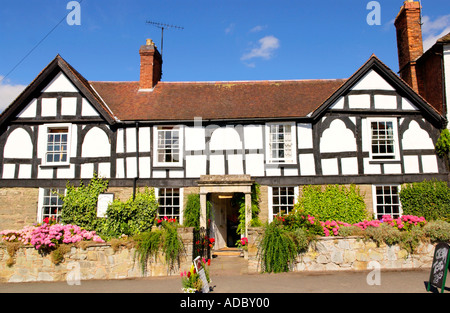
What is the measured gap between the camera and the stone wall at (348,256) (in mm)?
10391

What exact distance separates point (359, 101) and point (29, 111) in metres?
13.3

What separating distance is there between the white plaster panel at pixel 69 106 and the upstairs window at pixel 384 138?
1193 cm

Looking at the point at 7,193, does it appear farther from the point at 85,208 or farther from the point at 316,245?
the point at 316,245

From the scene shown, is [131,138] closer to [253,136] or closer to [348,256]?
[253,136]

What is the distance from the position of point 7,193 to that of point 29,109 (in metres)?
3.47

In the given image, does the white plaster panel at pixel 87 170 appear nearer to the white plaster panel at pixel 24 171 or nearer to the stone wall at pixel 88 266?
the white plaster panel at pixel 24 171

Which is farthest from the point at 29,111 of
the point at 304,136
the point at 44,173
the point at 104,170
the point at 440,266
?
the point at 440,266

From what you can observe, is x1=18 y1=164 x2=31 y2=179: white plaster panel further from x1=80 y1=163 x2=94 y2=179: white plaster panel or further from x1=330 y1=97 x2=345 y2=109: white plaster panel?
→ x1=330 y1=97 x2=345 y2=109: white plaster panel

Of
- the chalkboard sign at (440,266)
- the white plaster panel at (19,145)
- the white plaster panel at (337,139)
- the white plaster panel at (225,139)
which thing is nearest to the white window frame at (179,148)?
the white plaster panel at (225,139)

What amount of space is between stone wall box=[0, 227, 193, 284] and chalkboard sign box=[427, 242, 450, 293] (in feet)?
20.3

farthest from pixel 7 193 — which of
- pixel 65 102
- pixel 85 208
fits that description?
pixel 65 102

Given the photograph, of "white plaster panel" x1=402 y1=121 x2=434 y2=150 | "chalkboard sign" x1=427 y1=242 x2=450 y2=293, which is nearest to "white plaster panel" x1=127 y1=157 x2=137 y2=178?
"chalkboard sign" x1=427 y1=242 x2=450 y2=293

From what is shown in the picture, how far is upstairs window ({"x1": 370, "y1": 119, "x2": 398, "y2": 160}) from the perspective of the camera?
1410cm

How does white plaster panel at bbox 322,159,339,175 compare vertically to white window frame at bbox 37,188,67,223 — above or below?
above
